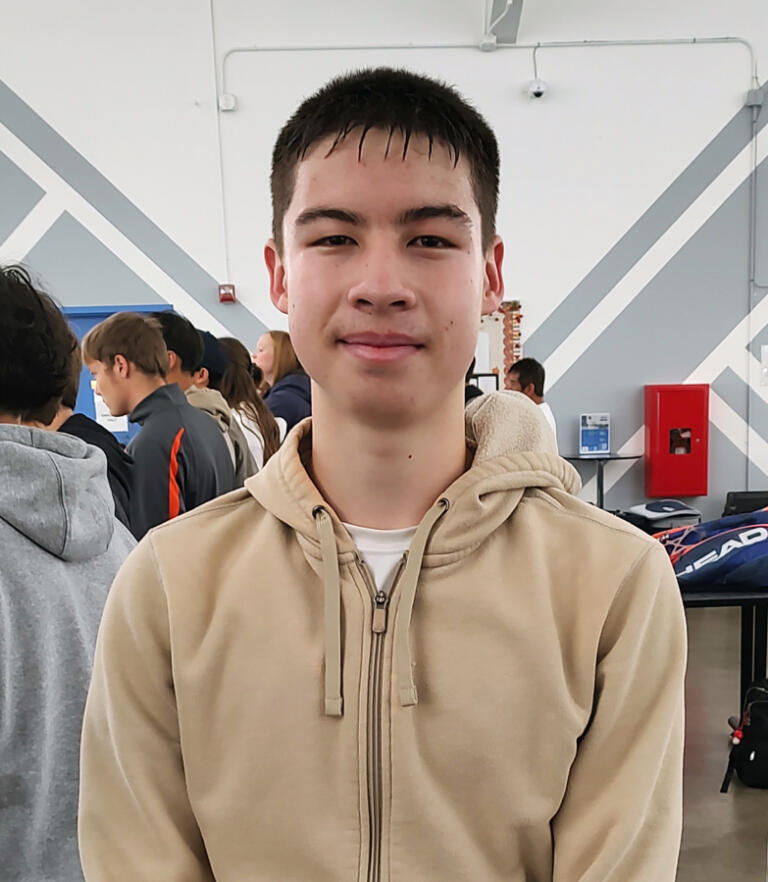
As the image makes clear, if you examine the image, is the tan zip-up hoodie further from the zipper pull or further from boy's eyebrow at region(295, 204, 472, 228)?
boy's eyebrow at region(295, 204, 472, 228)

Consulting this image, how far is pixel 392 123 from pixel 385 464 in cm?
41

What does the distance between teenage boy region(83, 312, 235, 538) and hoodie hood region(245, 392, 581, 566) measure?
4.19 feet

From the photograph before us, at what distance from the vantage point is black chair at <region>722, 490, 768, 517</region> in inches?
198

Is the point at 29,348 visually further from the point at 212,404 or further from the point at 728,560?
the point at 728,560

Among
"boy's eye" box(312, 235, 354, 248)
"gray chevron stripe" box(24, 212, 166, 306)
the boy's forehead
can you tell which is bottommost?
"boy's eye" box(312, 235, 354, 248)

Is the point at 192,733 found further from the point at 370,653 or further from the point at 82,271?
the point at 82,271

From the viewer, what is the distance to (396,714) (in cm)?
80

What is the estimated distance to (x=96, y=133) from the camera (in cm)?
512

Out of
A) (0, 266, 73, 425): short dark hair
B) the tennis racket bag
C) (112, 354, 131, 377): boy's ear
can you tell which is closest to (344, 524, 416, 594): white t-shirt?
(0, 266, 73, 425): short dark hair

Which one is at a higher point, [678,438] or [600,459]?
[678,438]

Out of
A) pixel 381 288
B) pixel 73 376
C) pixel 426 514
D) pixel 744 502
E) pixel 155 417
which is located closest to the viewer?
pixel 381 288

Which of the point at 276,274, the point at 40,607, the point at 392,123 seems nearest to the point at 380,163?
the point at 392,123

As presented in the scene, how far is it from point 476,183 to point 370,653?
0.59m

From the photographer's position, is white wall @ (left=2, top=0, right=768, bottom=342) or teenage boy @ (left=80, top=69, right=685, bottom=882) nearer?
teenage boy @ (left=80, top=69, right=685, bottom=882)
